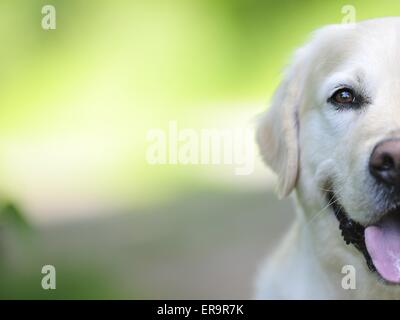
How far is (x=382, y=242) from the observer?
2641 mm

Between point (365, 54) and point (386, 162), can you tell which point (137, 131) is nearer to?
point (365, 54)

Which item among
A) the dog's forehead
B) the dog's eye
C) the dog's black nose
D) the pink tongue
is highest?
the dog's forehead

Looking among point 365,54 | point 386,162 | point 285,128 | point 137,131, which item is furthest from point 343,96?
point 137,131

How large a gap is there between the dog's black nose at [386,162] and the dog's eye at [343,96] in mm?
403

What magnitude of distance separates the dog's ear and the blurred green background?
4.69ft

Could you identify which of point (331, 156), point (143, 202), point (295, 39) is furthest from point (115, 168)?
point (331, 156)

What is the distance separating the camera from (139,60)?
526 cm

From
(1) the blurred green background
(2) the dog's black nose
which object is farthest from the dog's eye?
(1) the blurred green background

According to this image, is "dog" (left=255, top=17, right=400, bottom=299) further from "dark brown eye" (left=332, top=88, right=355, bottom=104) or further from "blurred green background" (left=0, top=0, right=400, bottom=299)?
"blurred green background" (left=0, top=0, right=400, bottom=299)

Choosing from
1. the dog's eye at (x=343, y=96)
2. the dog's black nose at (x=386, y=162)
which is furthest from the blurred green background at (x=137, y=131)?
the dog's black nose at (x=386, y=162)

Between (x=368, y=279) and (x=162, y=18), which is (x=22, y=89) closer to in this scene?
(x=162, y=18)

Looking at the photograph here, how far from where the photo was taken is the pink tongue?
8.52ft

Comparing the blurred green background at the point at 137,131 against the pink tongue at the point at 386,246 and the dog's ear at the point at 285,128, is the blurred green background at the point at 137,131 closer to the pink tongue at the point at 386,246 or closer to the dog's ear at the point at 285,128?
the dog's ear at the point at 285,128
